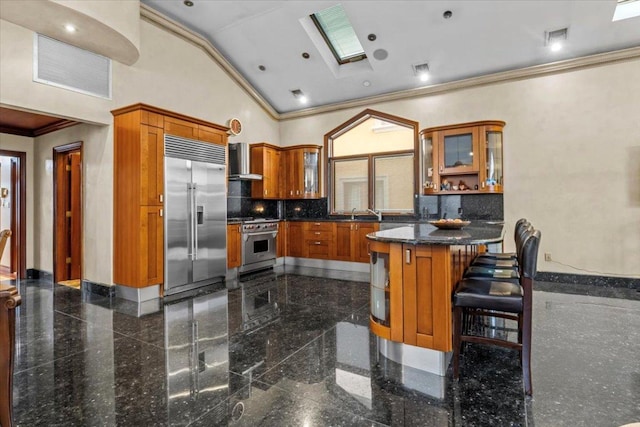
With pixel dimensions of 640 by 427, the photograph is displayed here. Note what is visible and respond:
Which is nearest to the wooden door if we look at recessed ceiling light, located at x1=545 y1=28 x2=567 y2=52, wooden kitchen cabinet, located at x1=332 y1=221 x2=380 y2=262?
wooden kitchen cabinet, located at x1=332 y1=221 x2=380 y2=262

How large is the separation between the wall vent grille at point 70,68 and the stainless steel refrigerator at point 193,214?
1.08 m

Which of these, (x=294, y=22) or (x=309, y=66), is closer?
(x=294, y=22)

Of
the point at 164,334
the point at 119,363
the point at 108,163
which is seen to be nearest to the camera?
the point at 119,363

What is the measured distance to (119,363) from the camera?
2492 millimetres

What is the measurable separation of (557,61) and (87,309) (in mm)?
7288

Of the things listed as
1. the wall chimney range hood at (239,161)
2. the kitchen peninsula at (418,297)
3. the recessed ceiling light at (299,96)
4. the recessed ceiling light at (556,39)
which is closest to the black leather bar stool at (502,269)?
the kitchen peninsula at (418,297)

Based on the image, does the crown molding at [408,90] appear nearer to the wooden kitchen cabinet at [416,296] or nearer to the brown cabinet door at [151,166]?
the brown cabinet door at [151,166]

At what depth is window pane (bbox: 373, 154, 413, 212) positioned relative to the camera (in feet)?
20.5

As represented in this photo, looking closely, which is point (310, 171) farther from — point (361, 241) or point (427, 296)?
point (427, 296)

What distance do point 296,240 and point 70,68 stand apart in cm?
444

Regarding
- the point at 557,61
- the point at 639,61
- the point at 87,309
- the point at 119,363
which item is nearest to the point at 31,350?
the point at 119,363

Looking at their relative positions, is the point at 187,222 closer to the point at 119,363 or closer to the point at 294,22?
the point at 119,363

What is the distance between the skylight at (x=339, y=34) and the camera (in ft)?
17.0

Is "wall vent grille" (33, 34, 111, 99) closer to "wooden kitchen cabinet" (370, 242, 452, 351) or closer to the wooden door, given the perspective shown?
"wooden kitchen cabinet" (370, 242, 452, 351)
